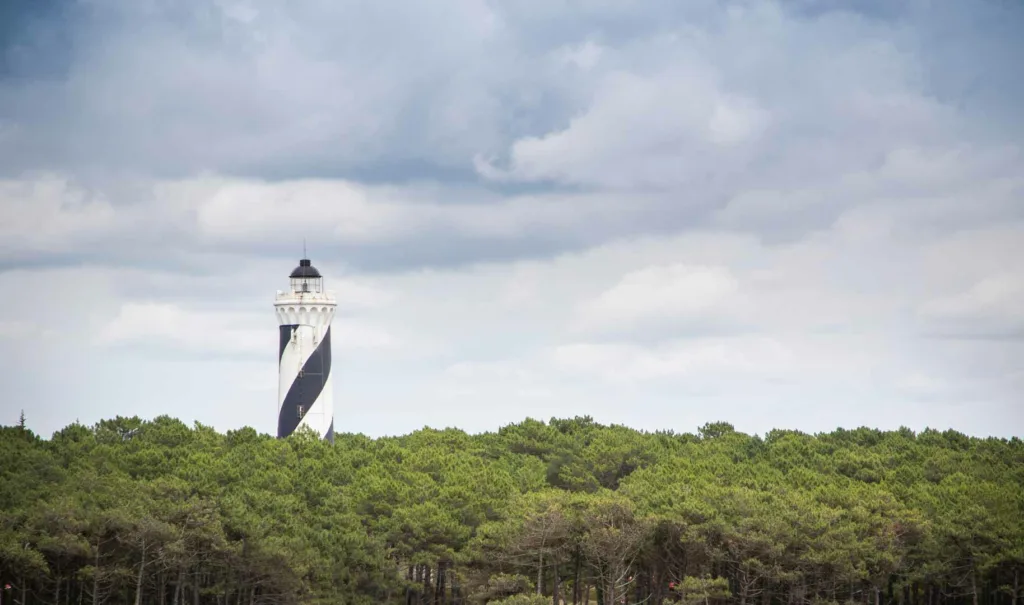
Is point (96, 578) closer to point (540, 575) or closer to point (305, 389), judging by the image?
point (540, 575)

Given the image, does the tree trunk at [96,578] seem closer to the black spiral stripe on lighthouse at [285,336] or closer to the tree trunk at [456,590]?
the tree trunk at [456,590]

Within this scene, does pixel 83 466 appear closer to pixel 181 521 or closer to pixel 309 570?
pixel 181 521

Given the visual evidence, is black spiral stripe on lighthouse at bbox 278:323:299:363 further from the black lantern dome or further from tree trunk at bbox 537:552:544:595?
tree trunk at bbox 537:552:544:595

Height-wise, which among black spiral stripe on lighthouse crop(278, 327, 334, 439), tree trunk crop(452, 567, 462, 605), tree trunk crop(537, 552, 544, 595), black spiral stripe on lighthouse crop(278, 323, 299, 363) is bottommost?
tree trunk crop(452, 567, 462, 605)

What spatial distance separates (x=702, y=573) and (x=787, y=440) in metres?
29.2

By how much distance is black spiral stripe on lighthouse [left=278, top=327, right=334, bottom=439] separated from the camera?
81.4 m

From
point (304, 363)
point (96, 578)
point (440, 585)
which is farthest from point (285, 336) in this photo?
point (96, 578)

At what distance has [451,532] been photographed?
67.8 meters

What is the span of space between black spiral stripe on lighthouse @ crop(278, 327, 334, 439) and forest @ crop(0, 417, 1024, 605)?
2.75 metres

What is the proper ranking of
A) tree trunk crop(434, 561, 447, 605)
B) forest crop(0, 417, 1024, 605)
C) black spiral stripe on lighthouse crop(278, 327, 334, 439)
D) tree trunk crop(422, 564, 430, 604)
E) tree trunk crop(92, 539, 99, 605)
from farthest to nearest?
black spiral stripe on lighthouse crop(278, 327, 334, 439) → tree trunk crop(434, 561, 447, 605) → tree trunk crop(422, 564, 430, 604) → forest crop(0, 417, 1024, 605) → tree trunk crop(92, 539, 99, 605)

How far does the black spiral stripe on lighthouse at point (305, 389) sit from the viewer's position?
81.4 metres

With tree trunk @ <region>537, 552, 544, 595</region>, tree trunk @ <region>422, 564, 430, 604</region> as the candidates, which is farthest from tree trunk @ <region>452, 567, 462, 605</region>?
tree trunk @ <region>537, 552, 544, 595</region>

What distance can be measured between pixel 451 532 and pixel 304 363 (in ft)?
61.1

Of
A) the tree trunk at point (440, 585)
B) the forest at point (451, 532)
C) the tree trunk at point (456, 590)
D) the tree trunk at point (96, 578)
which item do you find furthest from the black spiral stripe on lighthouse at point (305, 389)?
the tree trunk at point (96, 578)
